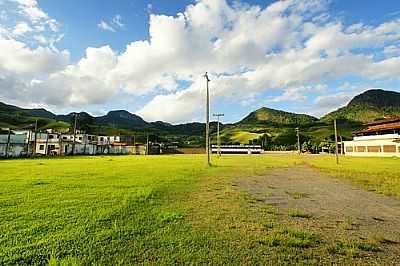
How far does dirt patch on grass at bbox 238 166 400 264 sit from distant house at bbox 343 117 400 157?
64805 mm

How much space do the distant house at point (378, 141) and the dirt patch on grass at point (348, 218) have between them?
213 ft

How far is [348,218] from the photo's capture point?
376 inches

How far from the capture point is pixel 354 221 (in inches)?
361

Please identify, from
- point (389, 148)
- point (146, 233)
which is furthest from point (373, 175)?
point (389, 148)

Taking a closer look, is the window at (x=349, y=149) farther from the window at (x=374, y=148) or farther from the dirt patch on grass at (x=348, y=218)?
the dirt patch on grass at (x=348, y=218)

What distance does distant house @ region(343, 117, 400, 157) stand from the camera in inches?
2770

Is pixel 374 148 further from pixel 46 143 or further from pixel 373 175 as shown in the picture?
pixel 46 143

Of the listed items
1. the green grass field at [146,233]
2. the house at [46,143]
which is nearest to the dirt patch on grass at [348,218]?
the green grass field at [146,233]

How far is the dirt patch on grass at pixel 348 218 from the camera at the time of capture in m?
6.54

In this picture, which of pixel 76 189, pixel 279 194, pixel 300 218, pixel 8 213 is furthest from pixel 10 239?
pixel 279 194

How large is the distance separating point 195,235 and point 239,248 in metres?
1.25

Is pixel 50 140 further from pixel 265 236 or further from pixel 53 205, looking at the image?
pixel 265 236

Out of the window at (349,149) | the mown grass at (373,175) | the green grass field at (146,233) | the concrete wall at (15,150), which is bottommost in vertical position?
the green grass field at (146,233)

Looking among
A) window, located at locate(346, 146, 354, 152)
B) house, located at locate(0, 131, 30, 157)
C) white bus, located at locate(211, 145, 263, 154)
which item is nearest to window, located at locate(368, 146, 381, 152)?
window, located at locate(346, 146, 354, 152)
